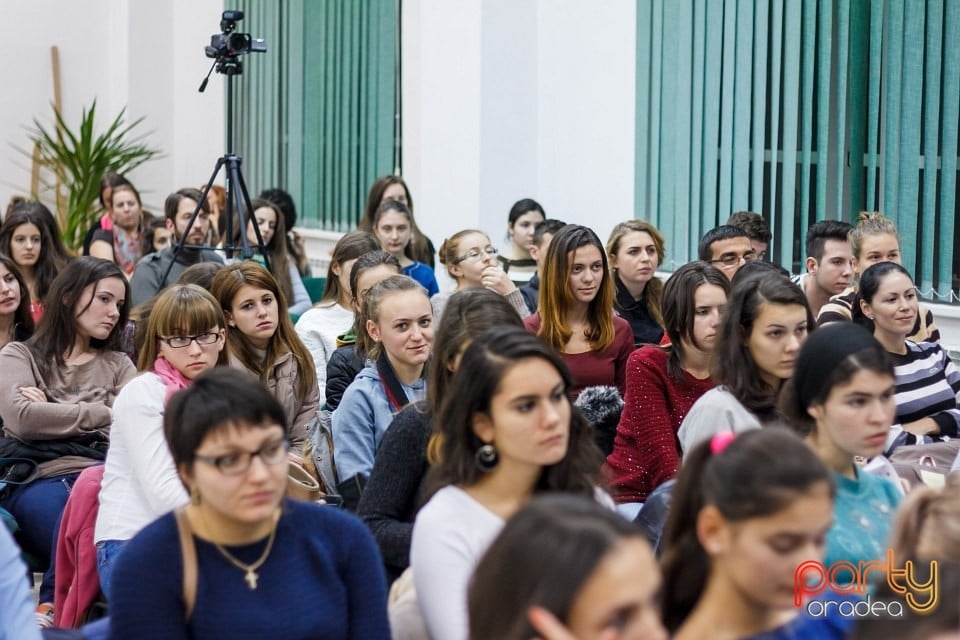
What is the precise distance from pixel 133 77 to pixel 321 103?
2.04 m

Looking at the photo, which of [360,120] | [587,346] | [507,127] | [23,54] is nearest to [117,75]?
[23,54]

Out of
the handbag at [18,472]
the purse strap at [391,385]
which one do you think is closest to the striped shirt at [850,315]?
the purse strap at [391,385]

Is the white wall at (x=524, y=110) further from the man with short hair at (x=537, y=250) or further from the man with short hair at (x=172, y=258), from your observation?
the man with short hair at (x=172, y=258)

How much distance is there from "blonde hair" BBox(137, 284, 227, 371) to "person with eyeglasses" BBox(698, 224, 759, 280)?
2059 millimetres

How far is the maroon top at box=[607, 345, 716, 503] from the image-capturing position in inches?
140

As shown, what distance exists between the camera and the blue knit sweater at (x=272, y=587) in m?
2.14

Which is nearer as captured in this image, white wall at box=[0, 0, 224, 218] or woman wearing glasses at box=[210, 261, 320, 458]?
woman wearing glasses at box=[210, 261, 320, 458]

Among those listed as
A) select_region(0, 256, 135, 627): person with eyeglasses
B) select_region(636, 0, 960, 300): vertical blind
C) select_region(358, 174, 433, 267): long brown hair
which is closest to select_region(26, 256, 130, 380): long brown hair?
select_region(0, 256, 135, 627): person with eyeglasses

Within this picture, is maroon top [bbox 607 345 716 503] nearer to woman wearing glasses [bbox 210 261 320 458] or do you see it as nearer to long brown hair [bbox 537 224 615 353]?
long brown hair [bbox 537 224 615 353]

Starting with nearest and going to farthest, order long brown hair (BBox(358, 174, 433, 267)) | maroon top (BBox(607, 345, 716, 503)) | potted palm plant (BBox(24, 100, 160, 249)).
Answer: maroon top (BBox(607, 345, 716, 503)), long brown hair (BBox(358, 174, 433, 267)), potted palm plant (BBox(24, 100, 160, 249))

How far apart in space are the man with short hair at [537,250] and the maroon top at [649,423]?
1784 millimetres

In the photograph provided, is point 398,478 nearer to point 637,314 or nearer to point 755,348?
point 755,348

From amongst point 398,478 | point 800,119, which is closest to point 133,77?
point 800,119

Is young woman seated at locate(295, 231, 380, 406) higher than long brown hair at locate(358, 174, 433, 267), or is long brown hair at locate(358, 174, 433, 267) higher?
long brown hair at locate(358, 174, 433, 267)
